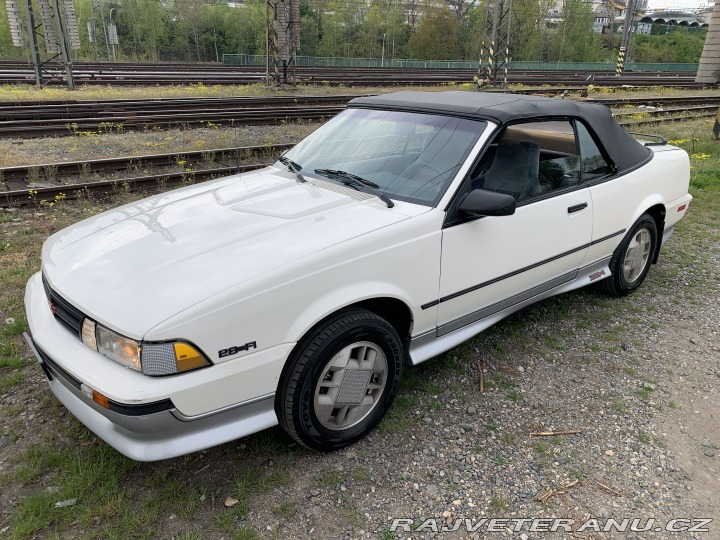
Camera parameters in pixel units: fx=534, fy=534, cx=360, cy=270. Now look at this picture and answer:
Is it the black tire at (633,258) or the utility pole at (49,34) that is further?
the utility pole at (49,34)

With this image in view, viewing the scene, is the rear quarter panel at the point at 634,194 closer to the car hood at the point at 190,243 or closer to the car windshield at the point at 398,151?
the car windshield at the point at 398,151

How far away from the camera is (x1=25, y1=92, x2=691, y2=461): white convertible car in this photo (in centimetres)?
222

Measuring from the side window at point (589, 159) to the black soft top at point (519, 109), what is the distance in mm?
70

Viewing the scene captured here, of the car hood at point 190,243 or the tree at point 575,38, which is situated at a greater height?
the tree at point 575,38

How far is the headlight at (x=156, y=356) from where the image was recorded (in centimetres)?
213

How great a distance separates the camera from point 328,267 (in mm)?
2475

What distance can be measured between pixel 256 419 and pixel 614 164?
3226mm

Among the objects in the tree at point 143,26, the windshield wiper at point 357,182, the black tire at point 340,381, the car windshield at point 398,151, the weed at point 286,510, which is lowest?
the weed at point 286,510

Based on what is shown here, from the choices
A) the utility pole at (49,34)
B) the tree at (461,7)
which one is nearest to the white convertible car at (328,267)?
the utility pole at (49,34)

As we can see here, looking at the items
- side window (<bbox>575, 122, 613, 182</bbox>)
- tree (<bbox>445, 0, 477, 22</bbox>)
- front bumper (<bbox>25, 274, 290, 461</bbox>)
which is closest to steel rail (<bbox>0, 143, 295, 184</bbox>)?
front bumper (<bbox>25, 274, 290, 461</bbox>)

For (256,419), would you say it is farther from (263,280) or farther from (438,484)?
(438,484)

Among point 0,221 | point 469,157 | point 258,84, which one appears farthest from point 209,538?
point 258,84

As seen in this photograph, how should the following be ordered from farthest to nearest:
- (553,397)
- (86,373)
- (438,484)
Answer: (553,397) → (438,484) → (86,373)

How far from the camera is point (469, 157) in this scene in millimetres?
3080
